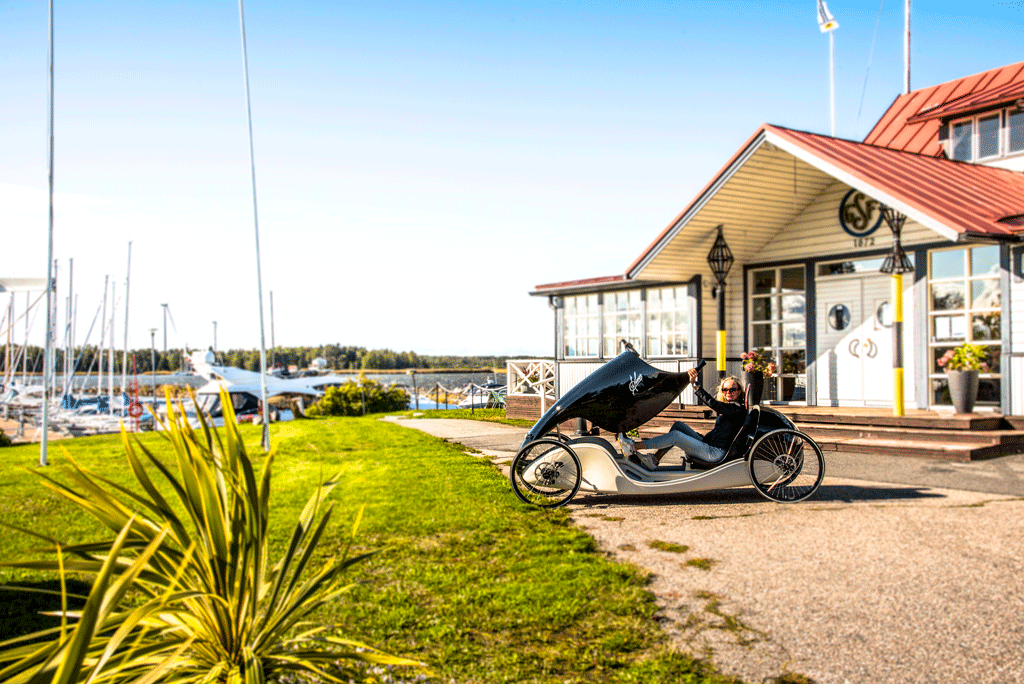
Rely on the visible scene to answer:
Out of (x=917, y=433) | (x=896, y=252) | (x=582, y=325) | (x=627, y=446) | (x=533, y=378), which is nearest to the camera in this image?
(x=627, y=446)

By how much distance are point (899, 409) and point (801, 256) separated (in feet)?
13.0

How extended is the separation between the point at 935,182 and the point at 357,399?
2152 centimetres

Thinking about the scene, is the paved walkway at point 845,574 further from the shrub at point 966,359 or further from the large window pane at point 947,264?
the large window pane at point 947,264

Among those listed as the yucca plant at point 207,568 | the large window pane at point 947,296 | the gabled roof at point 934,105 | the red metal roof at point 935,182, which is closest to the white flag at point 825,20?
the gabled roof at point 934,105

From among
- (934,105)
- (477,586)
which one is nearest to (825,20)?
(934,105)

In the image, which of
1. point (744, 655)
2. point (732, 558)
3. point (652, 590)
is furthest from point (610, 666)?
point (732, 558)

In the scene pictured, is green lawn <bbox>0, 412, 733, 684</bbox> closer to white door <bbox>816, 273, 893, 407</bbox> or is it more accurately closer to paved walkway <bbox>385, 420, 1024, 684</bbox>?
paved walkway <bbox>385, 420, 1024, 684</bbox>

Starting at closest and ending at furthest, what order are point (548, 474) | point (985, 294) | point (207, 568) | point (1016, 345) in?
A: point (207, 568) → point (548, 474) → point (1016, 345) → point (985, 294)

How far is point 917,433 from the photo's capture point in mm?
10664

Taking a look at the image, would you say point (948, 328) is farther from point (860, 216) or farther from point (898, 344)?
point (860, 216)

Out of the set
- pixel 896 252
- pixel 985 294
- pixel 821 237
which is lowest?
pixel 985 294

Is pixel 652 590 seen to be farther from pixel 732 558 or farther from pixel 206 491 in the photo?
pixel 206 491

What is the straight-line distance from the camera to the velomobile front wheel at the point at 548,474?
755 cm

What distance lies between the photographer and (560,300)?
18656 millimetres
